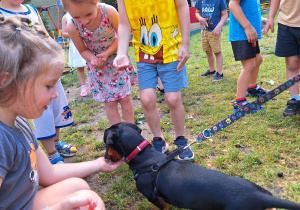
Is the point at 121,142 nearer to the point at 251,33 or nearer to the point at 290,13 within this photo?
the point at 251,33

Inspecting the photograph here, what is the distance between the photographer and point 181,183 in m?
1.90

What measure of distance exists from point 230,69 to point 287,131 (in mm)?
3359

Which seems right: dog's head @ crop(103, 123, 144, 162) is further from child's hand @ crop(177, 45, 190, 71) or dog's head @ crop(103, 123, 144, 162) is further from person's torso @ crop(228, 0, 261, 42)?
person's torso @ crop(228, 0, 261, 42)

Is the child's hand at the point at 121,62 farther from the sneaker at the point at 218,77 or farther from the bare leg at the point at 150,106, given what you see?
the sneaker at the point at 218,77

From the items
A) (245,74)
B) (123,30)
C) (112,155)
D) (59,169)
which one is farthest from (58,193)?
(245,74)

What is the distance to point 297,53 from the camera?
3.41 m

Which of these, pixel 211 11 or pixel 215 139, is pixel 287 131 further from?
pixel 211 11

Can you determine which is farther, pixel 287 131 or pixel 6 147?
pixel 287 131

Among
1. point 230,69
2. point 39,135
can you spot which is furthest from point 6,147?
point 230,69

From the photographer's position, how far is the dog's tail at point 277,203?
4.66 feet

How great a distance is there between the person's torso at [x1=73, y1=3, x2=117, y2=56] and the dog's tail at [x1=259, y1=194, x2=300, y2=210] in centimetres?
230

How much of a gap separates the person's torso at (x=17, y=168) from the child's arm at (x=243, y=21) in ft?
9.61

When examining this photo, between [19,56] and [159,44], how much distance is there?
1.67 meters

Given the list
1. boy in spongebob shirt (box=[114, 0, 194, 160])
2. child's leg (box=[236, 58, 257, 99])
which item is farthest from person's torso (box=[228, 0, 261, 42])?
boy in spongebob shirt (box=[114, 0, 194, 160])
